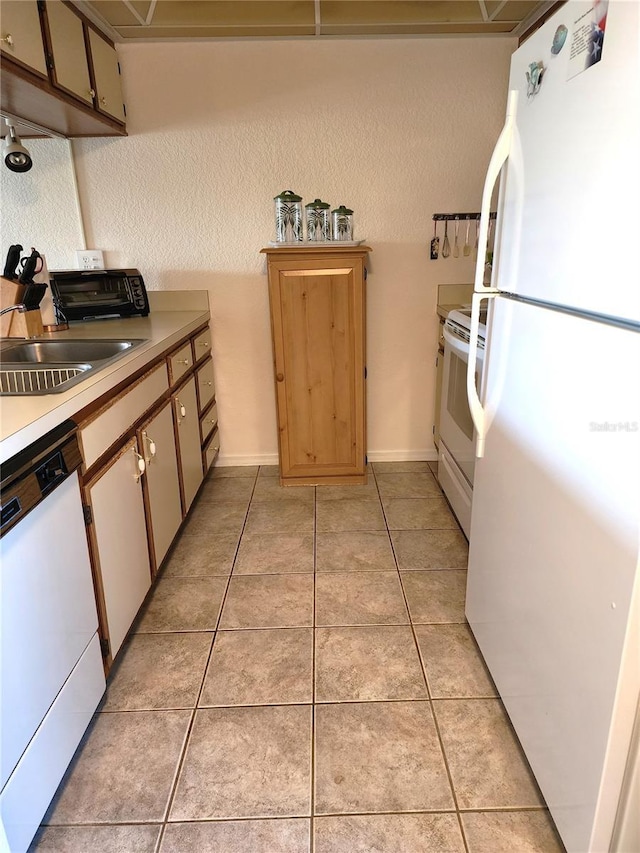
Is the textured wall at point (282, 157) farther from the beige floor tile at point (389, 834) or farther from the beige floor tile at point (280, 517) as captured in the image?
the beige floor tile at point (389, 834)

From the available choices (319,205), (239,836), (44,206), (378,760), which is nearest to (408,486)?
(319,205)

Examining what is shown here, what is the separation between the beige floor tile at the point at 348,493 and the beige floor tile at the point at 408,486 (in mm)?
43

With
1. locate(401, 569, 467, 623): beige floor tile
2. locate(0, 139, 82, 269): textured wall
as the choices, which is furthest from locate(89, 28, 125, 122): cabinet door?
locate(401, 569, 467, 623): beige floor tile

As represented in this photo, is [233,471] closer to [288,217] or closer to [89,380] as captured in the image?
[288,217]

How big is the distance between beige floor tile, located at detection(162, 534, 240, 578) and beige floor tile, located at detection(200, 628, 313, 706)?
0.42 metres

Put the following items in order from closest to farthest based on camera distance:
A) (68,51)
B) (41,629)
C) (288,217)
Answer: (41,629) < (68,51) < (288,217)

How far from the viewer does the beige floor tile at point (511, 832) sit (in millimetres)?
1237

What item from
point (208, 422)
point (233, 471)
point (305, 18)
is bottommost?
point (233, 471)

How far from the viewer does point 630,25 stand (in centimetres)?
88

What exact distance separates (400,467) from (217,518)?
1.15m

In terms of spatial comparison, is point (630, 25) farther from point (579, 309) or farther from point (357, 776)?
point (357, 776)

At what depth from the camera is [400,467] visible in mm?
3367

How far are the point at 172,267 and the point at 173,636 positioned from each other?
1.97m

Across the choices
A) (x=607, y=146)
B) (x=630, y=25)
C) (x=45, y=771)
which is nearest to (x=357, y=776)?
(x=45, y=771)
